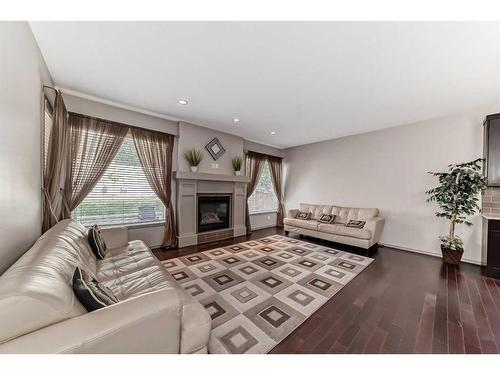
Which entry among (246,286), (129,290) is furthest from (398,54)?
(129,290)

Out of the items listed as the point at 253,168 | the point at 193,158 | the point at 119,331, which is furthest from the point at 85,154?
the point at 253,168

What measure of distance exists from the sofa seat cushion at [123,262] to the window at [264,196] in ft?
11.5

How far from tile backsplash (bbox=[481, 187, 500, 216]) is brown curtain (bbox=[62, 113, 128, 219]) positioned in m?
6.19

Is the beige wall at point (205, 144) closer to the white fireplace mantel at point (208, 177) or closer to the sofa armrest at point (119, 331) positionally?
the white fireplace mantel at point (208, 177)

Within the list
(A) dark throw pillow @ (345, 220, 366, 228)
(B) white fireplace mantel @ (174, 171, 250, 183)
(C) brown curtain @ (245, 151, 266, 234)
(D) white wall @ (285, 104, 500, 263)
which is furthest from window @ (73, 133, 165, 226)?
(D) white wall @ (285, 104, 500, 263)

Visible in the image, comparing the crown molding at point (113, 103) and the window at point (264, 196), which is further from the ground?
the crown molding at point (113, 103)

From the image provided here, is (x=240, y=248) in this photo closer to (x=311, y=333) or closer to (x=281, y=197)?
(x=311, y=333)

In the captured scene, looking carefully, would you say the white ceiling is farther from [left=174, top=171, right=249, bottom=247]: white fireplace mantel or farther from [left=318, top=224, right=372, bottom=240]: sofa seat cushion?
[left=318, top=224, right=372, bottom=240]: sofa seat cushion

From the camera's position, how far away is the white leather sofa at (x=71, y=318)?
775mm

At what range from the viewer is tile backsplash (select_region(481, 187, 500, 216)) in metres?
3.07

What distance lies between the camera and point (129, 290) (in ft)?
5.21

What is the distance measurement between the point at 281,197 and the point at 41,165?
5.45 metres

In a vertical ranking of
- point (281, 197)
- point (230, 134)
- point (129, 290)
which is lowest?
point (129, 290)

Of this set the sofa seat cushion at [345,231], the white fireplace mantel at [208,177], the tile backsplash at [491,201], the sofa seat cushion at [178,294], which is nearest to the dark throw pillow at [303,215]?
the sofa seat cushion at [345,231]
